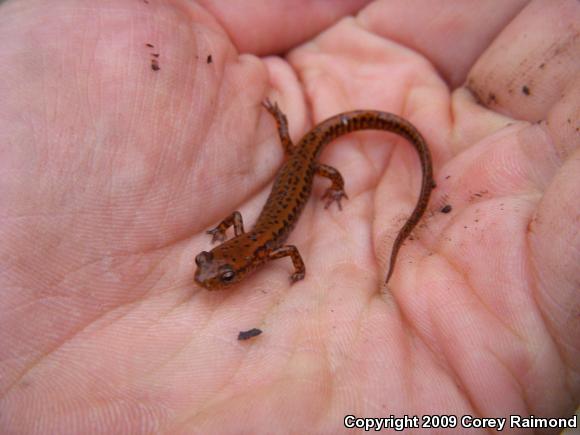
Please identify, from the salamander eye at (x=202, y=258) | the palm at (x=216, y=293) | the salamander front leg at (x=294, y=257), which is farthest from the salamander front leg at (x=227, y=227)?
the salamander front leg at (x=294, y=257)

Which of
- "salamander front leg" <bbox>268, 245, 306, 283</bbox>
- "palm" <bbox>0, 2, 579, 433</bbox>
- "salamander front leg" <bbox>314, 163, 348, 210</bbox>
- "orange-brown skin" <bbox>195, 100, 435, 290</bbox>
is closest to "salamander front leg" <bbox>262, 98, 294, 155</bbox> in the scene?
"orange-brown skin" <bbox>195, 100, 435, 290</bbox>

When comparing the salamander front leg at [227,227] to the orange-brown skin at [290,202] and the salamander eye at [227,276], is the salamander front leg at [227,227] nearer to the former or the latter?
the orange-brown skin at [290,202]

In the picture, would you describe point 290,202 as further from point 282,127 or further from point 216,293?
point 216,293

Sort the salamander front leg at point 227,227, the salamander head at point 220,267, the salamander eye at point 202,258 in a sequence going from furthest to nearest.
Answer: the salamander front leg at point 227,227 → the salamander eye at point 202,258 → the salamander head at point 220,267

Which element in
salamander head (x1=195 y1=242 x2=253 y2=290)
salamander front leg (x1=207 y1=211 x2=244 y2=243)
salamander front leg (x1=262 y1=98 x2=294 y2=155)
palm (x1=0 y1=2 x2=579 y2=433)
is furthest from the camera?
salamander front leg (x1=262 y1=98 x2=294 y2=155)

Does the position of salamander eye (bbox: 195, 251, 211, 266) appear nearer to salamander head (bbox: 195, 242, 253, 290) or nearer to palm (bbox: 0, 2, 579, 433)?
salamander head (bbox: 195, 242, 253, 290)
